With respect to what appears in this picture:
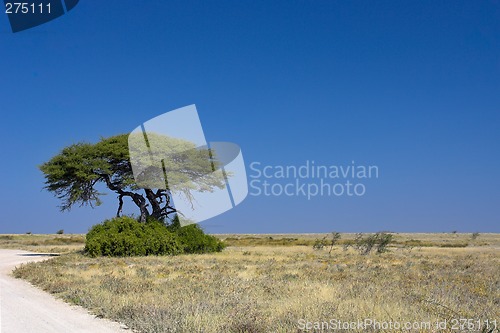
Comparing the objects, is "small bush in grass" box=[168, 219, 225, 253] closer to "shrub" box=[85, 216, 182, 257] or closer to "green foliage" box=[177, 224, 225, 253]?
"green foliage" box=[177, 224, 225, 253]

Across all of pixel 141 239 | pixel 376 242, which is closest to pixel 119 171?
pixel 141 239

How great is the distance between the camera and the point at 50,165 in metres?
35.4

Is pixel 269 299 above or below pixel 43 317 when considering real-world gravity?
below

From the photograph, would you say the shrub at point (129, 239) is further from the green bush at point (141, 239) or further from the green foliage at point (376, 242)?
the green foliage at point (376, 242)

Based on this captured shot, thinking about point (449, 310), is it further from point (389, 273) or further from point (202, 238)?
point (202, 238)

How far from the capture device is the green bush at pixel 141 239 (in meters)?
32.4

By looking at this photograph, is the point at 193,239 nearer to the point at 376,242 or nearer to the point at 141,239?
the point at 141,239

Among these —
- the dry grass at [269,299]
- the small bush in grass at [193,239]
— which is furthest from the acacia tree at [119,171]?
the dry grass at [269,299]

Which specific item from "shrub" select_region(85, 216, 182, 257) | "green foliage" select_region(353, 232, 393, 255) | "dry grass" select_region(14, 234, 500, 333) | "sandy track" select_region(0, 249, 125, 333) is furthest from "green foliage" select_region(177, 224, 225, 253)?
"sandy track" select_region(0, 249, 125, 333)

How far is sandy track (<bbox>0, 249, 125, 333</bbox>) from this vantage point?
340 inches

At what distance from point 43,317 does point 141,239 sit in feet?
78.5

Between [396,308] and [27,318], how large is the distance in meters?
7.50

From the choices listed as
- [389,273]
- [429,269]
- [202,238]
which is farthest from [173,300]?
[202,238]

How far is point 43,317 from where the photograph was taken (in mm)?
9734
